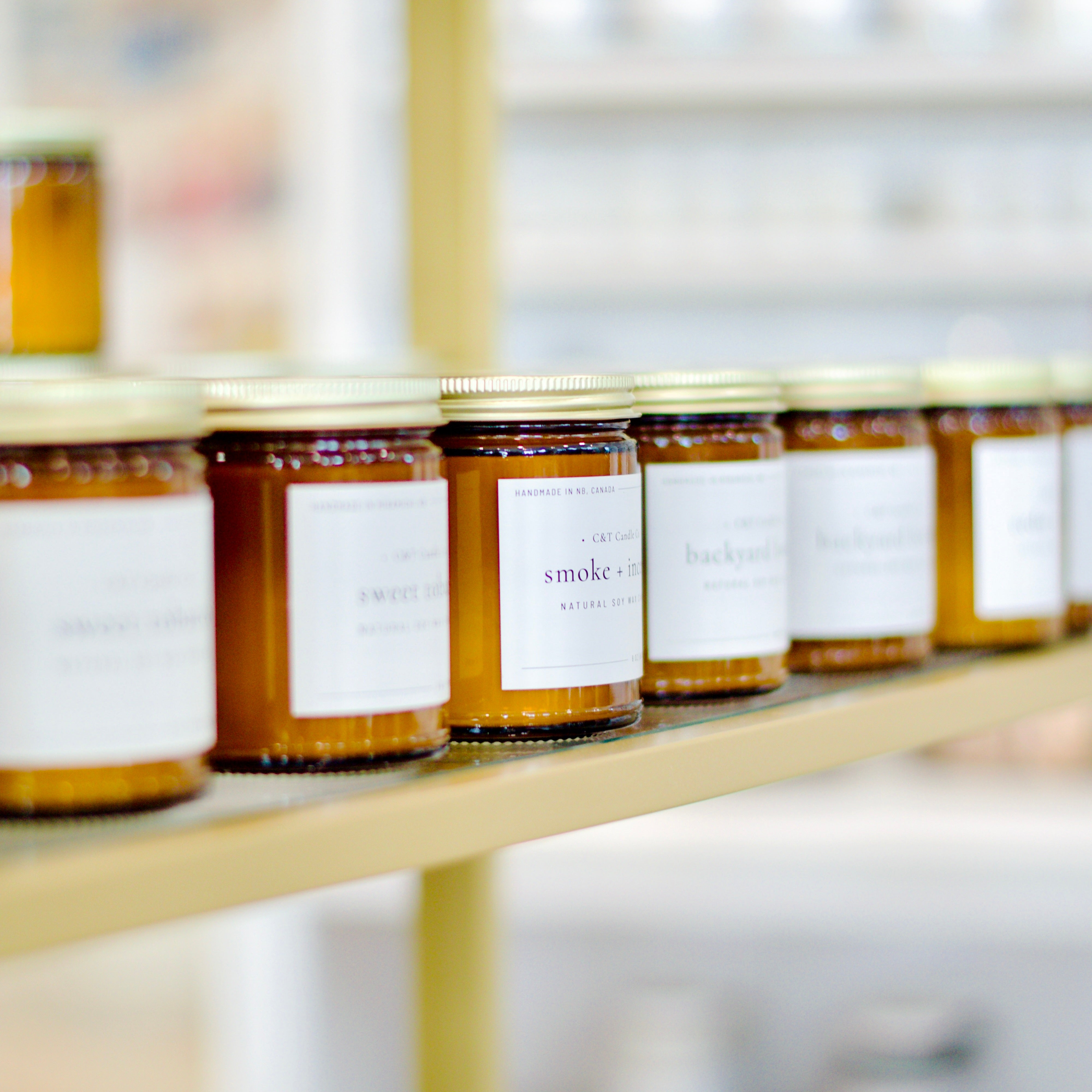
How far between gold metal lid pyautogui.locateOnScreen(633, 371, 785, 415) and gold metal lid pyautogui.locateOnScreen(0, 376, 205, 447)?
0.22m

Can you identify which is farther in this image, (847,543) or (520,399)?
(847,543)

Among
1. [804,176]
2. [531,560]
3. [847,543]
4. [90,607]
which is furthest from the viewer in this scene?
[804,176]

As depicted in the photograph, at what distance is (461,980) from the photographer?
80 cm

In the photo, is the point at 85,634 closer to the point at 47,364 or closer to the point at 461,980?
the point at 47,364

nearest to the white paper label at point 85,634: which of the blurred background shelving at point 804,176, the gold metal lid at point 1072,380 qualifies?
the gold metal lid at point 1072,380

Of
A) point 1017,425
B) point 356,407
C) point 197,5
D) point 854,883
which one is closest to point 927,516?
point 1017,425

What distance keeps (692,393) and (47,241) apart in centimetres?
31

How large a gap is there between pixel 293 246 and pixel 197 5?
40 centimetres

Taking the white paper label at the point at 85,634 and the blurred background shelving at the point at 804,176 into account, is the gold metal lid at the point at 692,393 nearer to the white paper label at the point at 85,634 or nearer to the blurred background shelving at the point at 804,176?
the white paper label at the point at 85,634

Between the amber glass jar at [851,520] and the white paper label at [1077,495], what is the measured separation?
0.15 metres

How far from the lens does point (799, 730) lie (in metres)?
0.60

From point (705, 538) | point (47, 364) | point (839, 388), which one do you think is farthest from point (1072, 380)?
point (47, 364)

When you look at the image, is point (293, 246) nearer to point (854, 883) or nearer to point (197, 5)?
point (197, 5)

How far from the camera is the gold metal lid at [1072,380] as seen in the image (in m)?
0.78
